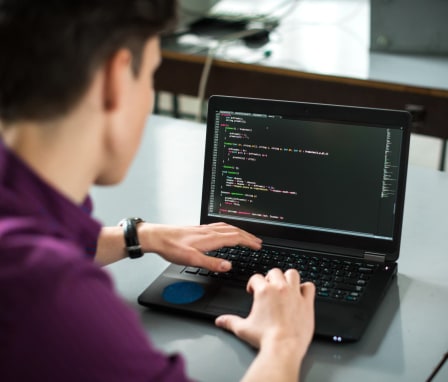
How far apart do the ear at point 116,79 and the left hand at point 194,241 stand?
48 cm

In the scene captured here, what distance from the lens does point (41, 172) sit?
29.3 inches

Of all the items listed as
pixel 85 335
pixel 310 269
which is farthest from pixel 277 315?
pixel 85 335

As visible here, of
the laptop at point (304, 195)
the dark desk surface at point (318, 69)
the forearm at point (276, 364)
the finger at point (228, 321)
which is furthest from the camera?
the dark desk surface at point (318, 69)

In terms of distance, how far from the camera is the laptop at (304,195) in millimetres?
1175

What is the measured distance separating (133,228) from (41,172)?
52 centimetres

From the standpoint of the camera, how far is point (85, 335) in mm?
688

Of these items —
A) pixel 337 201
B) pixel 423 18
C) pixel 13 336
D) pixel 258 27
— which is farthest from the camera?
pixel 258 27

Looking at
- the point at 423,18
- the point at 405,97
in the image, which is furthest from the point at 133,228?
the point at 423,18

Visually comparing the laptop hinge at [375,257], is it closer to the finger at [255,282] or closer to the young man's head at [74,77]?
the finger at [255,282]

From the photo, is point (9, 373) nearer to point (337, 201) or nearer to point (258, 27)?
point (337, 201)

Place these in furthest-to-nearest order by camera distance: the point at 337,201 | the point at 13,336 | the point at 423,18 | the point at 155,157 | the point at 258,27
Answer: the point at 258,27 < the point at 423,18 < the point at 155,157 < the point at 337,201 < the point at 13,336

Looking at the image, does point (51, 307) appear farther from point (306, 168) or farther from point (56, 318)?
point (306, 168)

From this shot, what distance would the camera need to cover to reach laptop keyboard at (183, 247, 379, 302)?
44.9 inches

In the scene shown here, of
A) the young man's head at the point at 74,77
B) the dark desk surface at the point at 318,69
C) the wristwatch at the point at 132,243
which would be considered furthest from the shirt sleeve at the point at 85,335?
the dark desk surface at the point at 318,69
